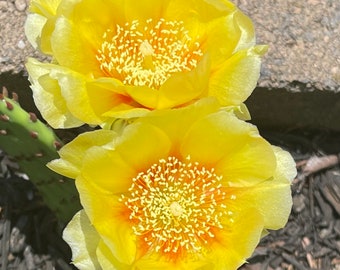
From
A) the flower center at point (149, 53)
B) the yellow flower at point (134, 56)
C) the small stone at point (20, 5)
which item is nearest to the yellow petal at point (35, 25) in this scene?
the yellow flower at point (134, 56)

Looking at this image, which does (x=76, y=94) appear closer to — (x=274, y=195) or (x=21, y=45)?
(x=274, y=195)

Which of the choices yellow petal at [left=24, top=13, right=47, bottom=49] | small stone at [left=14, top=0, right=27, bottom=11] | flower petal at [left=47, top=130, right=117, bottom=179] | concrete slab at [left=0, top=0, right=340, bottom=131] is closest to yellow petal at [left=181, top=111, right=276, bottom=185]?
flower petal at [left=47, top=130, right=117, bottom=179]

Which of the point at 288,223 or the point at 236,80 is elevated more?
the point at 236,80

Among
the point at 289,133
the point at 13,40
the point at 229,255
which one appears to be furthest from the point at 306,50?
the point at 229,255

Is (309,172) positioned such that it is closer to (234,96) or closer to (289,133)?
(289,133)

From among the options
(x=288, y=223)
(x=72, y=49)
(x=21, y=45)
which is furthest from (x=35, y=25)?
(x=288, y=223)

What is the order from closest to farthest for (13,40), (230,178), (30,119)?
(230,178), (30,119), (13,40)
